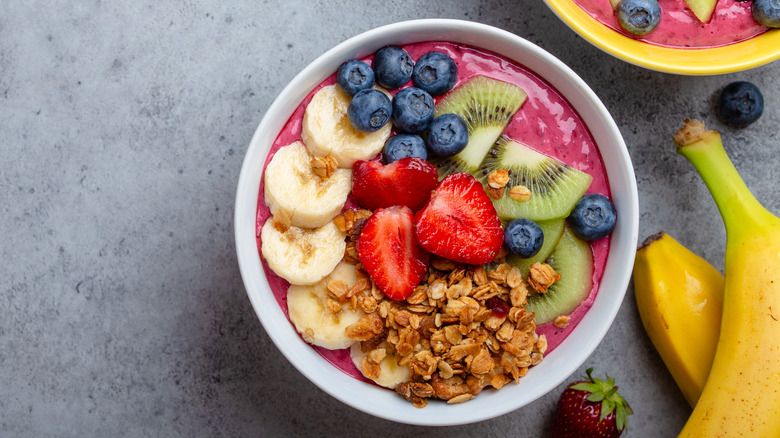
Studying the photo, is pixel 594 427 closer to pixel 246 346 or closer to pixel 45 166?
pixel 246 346

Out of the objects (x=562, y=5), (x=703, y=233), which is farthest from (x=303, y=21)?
(x=703, y=233)

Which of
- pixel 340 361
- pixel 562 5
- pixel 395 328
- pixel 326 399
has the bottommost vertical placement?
pixel 326 399

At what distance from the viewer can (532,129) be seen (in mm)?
1592

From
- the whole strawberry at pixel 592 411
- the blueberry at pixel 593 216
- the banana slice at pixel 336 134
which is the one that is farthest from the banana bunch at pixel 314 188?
the whole strawberry at pixel 592 411

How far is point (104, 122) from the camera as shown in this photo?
193 centimetres

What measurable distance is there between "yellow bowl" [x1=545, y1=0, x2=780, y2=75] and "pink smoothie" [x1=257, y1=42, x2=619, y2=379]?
21 cm

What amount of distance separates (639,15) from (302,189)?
0.99m

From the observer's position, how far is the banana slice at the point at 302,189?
1.49 metres

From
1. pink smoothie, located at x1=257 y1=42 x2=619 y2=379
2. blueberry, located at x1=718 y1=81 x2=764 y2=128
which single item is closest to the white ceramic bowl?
pink smoothie, located at x1=257 y1=42 x2=619 y2=379

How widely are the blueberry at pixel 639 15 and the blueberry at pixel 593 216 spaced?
1.56 ft

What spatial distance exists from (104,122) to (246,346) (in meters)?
0.81

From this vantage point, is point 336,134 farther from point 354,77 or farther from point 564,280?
point 564,280

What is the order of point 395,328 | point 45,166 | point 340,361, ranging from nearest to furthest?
point 395,328 → point 340,361 → point 45,166

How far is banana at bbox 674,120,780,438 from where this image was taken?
166 cm
